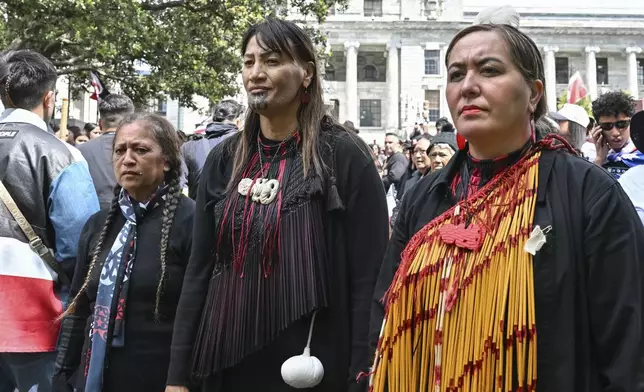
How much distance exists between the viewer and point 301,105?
9.53 ft

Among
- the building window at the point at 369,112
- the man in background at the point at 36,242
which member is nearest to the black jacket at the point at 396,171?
the man in background at the point at 36,242

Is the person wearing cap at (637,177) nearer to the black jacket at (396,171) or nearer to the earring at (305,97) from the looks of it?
the earring at (305,97)

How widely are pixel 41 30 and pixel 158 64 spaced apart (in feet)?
9.65

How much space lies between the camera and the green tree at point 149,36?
47.5 ft

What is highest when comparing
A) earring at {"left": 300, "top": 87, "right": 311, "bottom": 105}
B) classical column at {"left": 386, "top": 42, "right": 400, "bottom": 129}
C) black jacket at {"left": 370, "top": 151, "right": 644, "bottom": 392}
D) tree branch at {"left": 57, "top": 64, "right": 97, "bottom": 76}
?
classical column at {"left": 386, "top": 42, "right": 400, "bottom": 129}

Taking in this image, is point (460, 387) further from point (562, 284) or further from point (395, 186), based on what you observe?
point (395, 186)

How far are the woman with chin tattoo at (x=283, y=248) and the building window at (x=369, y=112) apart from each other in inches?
2318

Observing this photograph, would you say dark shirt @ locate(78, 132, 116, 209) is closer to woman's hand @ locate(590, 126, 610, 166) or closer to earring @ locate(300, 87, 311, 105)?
earring @ locate(300, 87, 311, 105)

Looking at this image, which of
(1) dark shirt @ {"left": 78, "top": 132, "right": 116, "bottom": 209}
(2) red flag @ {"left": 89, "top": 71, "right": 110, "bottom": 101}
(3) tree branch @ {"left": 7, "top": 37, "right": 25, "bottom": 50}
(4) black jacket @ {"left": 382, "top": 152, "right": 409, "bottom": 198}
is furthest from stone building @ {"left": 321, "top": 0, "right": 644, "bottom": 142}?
(1) dark shirt @ {"left": 78, "top": 132, "right": 116, "bottom": 209}

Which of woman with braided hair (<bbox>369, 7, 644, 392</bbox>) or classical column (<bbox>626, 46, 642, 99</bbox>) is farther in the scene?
classical column (<bbox>626, 46, 642, 99</bbox>)

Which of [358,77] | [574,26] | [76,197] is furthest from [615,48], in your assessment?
[76,197]

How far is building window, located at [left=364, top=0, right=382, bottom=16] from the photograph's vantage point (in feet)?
200

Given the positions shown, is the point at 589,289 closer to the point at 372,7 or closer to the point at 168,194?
the point at 168,194

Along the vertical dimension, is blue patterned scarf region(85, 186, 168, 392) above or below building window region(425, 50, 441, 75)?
below
